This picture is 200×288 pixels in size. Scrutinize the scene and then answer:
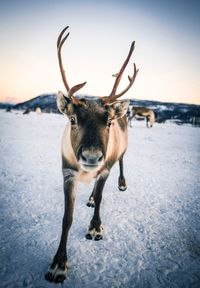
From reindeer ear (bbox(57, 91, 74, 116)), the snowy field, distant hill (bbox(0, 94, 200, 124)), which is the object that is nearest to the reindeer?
reindeer ear (bbox(57, 91, 74, 116))

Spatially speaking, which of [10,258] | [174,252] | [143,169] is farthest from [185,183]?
[10,258]

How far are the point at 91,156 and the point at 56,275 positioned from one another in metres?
1.10

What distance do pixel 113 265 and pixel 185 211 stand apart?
173 cm

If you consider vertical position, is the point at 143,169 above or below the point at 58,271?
below

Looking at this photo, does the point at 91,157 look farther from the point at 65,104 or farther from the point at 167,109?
the point at 167,109

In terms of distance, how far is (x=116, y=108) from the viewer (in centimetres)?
279

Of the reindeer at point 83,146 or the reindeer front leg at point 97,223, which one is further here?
the reindeer front leg at point 97,223

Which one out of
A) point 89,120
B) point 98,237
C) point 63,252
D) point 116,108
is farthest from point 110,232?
point 116,108

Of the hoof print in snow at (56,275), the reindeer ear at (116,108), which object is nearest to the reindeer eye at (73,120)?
the reindeer ear at (116,108)

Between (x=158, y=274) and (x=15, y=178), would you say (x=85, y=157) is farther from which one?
(x=15, y=178)

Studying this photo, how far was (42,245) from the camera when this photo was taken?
246 cm

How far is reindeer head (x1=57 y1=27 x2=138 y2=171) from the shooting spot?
207 centimetres

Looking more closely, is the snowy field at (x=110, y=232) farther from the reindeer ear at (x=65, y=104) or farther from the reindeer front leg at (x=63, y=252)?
the reindeer ear at (x=65, y=104)

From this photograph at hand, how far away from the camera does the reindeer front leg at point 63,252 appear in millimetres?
2020
